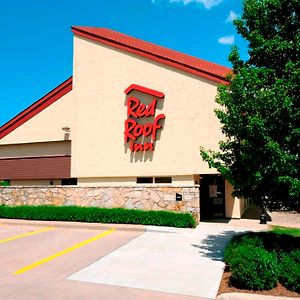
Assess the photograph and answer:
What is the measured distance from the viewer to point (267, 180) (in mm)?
9289

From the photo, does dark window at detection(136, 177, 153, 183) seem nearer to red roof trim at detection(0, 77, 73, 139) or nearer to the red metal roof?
the red metal roof

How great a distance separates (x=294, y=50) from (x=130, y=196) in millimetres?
10380

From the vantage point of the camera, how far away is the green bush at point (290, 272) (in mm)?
7305

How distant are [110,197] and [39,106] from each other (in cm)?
1041

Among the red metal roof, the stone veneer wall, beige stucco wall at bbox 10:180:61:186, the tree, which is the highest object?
the red metal roof

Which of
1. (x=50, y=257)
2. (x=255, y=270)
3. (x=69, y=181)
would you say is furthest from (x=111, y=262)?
(x=69, y=181)

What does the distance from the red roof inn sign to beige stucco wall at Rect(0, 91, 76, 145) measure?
4496 mm

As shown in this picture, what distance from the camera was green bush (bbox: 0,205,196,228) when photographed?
594 inches

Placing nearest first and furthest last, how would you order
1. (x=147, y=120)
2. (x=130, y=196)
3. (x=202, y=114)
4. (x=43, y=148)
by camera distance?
(x=130, y=196)
(x=202, y=114)
(x=147, y=120)
(x=43, y=148)

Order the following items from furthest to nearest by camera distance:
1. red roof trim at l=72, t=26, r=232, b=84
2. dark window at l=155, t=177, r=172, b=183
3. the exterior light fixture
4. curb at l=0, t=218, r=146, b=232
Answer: the exterior light fixture
dark window at l=155, t=177, r=172, b=183
red roof trim at l=72, t=26, r=232, b=84
curb at l=0, t=218, r=146, b=232

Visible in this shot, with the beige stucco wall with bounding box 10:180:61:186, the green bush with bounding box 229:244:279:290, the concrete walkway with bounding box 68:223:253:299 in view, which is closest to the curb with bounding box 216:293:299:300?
the concrete walkway with bounding box 68:223:253:299

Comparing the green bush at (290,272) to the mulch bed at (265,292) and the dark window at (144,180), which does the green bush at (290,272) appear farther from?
the dark window at (144,180)

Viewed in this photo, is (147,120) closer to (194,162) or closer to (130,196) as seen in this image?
(194,162)

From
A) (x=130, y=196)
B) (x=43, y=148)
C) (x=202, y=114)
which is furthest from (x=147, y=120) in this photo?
(x=43, y=148)
